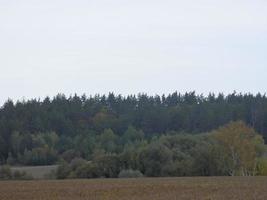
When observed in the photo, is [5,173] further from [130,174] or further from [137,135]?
[137,135]

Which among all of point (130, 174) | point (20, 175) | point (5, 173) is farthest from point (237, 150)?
point (5, 173)

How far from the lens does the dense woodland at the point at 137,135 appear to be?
81000 mm

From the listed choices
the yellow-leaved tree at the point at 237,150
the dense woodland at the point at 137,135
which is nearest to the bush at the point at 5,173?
the dense woodland at the point at 137,135

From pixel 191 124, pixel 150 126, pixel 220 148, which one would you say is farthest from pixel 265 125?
pixel 220 148

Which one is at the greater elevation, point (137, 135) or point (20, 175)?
point (137, 135)

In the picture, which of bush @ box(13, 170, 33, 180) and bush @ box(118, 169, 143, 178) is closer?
bush @ box(118, 169, 143, 178)

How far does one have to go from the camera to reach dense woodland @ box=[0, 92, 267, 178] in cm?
Result: 8100

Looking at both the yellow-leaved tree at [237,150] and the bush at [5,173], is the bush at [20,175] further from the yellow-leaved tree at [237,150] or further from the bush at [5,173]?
the yellow-leaved tree at [237,150]

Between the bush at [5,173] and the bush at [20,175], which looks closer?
the bush at [20,175]

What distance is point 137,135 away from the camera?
436 ft

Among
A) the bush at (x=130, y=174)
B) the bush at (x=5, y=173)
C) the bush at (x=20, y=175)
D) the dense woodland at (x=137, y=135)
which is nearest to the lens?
the bush at (x=130, y=174)

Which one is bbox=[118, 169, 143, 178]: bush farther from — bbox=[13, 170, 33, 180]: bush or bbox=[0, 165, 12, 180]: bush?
bbox=[0, 165, 12, 180]: bush

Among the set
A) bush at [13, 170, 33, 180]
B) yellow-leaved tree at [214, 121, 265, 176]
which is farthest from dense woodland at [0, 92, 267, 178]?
bush at [13, 170, 33, 180]

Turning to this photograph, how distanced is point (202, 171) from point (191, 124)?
64.5 m
